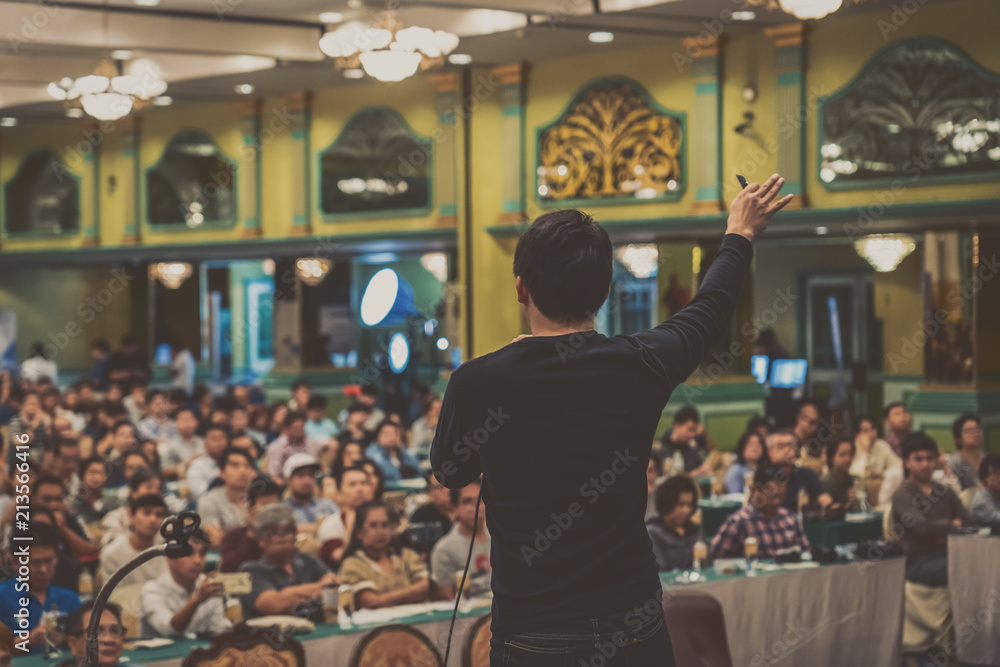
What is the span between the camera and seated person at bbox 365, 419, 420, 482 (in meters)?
9.33

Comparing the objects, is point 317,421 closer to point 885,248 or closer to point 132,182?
point 885,248

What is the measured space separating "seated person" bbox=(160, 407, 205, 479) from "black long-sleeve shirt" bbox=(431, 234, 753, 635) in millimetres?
7995

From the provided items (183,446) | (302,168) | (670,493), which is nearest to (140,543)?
(670,493)

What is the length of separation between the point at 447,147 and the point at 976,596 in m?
8.02

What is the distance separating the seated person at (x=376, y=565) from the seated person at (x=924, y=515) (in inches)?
120

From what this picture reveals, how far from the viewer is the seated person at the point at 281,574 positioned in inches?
208

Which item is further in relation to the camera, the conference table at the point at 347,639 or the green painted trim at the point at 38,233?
the green painted trim at the point at 38,233

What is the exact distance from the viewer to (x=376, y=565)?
5.63m

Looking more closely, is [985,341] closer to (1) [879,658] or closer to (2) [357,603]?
(1) [879,658]

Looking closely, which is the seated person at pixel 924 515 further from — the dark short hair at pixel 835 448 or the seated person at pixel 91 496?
the seated person at pixel 91 496

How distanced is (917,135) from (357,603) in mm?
6567

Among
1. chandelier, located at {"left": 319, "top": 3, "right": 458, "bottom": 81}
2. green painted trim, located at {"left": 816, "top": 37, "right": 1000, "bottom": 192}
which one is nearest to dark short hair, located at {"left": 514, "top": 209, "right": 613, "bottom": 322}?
chandelier, located at {"left": 319, "top": 3, "right": 458, "bottom": 81}

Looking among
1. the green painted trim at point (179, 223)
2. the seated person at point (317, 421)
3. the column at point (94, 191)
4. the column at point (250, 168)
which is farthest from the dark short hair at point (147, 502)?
the column at point (94, 191)

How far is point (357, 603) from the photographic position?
18.0 ft
